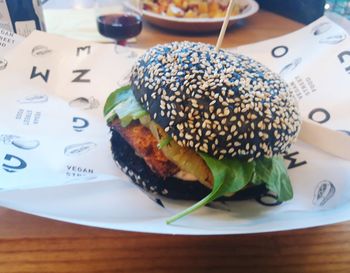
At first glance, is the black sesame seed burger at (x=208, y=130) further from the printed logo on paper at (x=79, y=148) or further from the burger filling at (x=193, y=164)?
the printed logo on paper at (x=79, y=148)

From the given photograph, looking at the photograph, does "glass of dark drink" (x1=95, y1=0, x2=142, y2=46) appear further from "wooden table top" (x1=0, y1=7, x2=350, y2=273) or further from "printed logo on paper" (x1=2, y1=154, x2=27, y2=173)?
"wooden table top" (x1=0, y1=7, x2=350, y2=273)

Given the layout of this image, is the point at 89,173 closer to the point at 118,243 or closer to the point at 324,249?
the point at 118,243

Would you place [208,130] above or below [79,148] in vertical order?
above

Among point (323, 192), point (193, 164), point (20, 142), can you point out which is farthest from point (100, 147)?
point (323, 192)

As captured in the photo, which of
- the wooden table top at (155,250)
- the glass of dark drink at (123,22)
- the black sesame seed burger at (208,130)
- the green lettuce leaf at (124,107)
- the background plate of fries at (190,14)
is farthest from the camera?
the background plate of fries at (190,14)

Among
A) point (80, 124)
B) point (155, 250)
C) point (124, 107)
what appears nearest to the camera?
point (155, 250)

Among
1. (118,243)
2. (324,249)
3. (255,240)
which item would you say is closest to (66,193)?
(118,243)

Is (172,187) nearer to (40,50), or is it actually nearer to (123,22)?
(40,50)

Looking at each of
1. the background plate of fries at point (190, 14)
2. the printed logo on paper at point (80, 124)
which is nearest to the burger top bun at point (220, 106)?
the printed logo on paper at point (80, 124)
